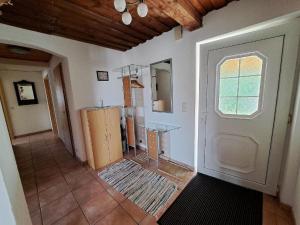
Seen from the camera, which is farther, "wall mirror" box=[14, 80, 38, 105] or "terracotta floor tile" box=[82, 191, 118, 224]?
"wall mirror" box=[14, 80, 38, 105]

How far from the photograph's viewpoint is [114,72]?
3102mm

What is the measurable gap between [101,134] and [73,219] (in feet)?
4.21

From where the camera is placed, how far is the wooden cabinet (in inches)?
93.9

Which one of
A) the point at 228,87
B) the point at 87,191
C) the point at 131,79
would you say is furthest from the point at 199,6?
the point at 87,191

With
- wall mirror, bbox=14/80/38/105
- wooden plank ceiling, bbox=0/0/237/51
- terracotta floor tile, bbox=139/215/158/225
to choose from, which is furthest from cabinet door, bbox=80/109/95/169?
wall mirror, bbox=14/80/38/105

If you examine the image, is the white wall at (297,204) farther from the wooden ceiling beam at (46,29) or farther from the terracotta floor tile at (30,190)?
the wooden ceiling beam at (46,29)

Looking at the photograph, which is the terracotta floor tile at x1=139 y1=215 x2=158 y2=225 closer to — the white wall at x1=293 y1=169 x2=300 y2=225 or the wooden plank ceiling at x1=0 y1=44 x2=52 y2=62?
the white wall at x1=293 y1=169 x2=300 y2=225

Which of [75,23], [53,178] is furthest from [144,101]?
[53,178]

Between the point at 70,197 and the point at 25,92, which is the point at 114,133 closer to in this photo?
the point at 70,197

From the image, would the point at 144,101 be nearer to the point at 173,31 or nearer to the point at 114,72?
the point at 114,72

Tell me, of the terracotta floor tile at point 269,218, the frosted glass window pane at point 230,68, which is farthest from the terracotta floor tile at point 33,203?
the frosted glass window pane at point 230,68

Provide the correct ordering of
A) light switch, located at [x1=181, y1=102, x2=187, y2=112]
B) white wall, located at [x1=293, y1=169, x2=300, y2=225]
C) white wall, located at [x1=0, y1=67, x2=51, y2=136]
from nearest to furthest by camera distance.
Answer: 1. white wall, located at [x1=293, y1=169, x2=300, y2=225]
2. light switch, located at [x1=181, y1=102, x2=187, y2=112]
3. white wall, located at [x1=0, y1=67, x2=51, y2=136]

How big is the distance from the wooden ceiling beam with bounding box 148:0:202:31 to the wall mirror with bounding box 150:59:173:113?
26.0 inches

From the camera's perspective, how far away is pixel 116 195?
184 centimetres
